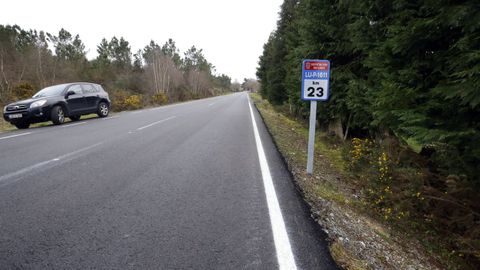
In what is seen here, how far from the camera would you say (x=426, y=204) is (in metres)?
3.71

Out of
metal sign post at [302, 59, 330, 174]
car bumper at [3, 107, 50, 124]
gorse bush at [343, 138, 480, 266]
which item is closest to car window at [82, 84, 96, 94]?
car bumper at [3, 107, 50, 124]

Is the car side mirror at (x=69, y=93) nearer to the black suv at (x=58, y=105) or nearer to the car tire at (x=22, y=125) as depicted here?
the black suv at (x=58, y=105)

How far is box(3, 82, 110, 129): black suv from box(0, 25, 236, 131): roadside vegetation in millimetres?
2530

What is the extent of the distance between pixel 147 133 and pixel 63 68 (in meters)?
29.6

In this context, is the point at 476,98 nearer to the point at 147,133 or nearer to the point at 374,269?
the point at 374,269

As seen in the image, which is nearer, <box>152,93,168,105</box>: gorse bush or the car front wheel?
the car front wheel

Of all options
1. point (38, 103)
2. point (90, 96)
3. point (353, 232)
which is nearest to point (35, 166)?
point (353, 232)

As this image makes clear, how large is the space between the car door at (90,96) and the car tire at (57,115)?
191 cm

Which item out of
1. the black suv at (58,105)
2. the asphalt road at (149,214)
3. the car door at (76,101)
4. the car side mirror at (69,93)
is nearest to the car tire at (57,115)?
the black suv at (58,105)

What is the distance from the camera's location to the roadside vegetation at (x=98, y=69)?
1051 inches

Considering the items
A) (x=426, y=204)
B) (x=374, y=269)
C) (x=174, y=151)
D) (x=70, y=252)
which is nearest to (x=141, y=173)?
(x=174, y=151)

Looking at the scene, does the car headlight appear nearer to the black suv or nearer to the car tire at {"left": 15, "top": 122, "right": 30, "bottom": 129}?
the black suv

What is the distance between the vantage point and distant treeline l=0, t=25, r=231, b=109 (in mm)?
28141

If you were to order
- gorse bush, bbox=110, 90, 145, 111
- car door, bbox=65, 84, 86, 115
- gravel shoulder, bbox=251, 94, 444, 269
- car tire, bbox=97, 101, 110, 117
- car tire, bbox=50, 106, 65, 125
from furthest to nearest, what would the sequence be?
gorse bush, bbox=110, 90, 145, 111 < car tire, bbox=97, 101, 110, 117 < car door, bbox=65, 84, 86, 115 < car tire, bbox=50, 106, 65, 125 < gravel shoulder, bbox=251, 94, 444, 269
